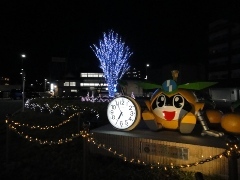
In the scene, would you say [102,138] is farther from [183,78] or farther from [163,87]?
[183,78]

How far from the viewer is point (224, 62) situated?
4541cm

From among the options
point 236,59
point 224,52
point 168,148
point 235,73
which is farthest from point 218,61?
point 168,148

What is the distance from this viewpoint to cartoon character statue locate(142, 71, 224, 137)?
602cm

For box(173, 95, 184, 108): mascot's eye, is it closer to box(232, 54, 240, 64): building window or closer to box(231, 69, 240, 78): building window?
box(231, 69, 240, 78): building window

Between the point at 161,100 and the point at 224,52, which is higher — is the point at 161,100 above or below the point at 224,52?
below

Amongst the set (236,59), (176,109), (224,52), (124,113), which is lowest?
(124,113)

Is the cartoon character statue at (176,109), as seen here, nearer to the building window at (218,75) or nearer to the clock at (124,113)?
the clock at (124,113)

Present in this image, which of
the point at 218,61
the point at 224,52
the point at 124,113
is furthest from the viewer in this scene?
the point at 218,61

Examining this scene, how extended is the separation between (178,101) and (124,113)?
1529 millimetres

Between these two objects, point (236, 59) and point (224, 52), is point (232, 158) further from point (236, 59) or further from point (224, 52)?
point (224, 52)

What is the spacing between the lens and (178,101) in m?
6.27

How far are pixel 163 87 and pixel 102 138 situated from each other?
2.21m

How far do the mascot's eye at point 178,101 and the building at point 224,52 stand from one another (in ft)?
131

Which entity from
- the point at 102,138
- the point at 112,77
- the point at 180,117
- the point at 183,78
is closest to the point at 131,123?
the point at 102,138
